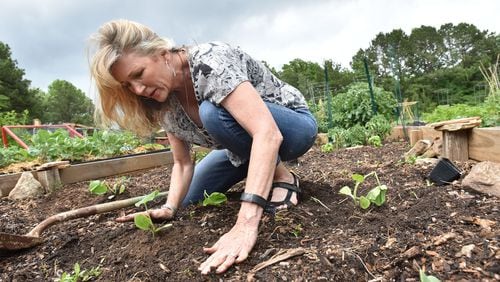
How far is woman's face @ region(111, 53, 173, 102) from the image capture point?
5.13 ft

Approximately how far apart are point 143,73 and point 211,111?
0.33m

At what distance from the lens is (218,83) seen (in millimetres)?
1520

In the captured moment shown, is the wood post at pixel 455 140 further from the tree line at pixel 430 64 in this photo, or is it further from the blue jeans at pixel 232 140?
the tree line at pixel 430 64

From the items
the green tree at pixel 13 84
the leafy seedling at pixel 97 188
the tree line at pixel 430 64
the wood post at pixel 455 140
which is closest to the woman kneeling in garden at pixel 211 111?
the leafy seedling at pixel 97 188

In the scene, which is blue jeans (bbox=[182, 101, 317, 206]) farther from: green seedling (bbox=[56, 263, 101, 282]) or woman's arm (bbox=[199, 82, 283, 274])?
green seedling (bbox=[56, 263, 101, 282])

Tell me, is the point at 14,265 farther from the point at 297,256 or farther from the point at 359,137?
the point at 359,137

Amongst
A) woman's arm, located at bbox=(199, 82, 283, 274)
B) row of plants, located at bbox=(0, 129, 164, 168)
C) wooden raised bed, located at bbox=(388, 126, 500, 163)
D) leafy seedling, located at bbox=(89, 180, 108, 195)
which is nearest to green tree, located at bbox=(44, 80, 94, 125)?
row of plants, located at bbox=(0, 129, 164, 168)

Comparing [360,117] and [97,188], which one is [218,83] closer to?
[97,188]

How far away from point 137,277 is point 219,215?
0.54 meters

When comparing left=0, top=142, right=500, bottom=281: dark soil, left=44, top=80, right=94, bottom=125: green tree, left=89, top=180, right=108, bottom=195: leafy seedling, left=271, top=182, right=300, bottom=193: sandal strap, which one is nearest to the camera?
left=0, top=142, right=500, bottom=281: dark soil

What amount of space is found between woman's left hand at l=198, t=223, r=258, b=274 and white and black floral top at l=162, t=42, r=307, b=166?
53cm

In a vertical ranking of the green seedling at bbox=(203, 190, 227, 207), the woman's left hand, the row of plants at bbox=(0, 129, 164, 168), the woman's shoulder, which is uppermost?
the woman's shoulder

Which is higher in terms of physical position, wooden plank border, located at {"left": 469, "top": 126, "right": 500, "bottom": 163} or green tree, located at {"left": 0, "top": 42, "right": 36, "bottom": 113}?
green tree, located at {"left": 0, "top": 42, "right": 36, "bottom": 113}

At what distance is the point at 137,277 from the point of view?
50.9 inches
